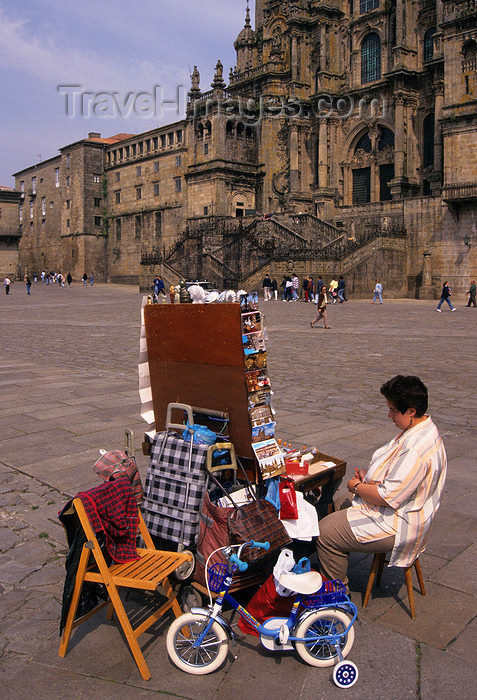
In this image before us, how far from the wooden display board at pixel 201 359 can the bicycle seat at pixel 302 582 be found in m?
0.83

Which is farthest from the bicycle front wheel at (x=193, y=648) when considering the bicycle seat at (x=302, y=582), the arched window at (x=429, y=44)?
the arched window at (x=429, y=44)

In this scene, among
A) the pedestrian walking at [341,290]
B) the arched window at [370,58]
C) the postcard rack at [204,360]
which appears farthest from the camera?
the arched window at [370,58]

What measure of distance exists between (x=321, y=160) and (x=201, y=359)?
1825 inches

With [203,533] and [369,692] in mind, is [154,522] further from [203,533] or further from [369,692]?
[369,692]

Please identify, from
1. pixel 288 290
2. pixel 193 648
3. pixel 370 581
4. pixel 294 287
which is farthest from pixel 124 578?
pixel 288 290

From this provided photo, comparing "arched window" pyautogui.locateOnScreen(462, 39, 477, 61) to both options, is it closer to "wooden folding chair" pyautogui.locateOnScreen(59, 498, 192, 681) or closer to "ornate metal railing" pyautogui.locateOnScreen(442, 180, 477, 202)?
"ornate metal railing" pyautogui.locateOnScreen(442, 180, 477, 202)

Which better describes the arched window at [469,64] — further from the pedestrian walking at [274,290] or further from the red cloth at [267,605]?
the red cloth at [267,605]

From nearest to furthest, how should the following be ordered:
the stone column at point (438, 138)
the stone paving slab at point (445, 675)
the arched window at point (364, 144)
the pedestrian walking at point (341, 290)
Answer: the stone paving slab at point (445, 675) < the pedestrian walking at point (341, 290) < the stone column at point (438, 138) < the arched window at point (364, 144)

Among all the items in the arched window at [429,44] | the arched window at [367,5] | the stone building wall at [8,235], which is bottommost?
the stone building wall at [8,235]

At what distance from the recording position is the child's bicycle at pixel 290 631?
3061 mm

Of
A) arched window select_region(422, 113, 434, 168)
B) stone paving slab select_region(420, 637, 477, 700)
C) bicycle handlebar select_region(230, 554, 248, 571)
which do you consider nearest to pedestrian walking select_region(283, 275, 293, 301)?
arched window select_region(422, 113, 434, 168)

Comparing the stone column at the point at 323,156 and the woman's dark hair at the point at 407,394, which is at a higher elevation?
the stone column at the point at 323,156

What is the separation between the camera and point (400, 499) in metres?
3.40

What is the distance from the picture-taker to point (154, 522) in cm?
377
